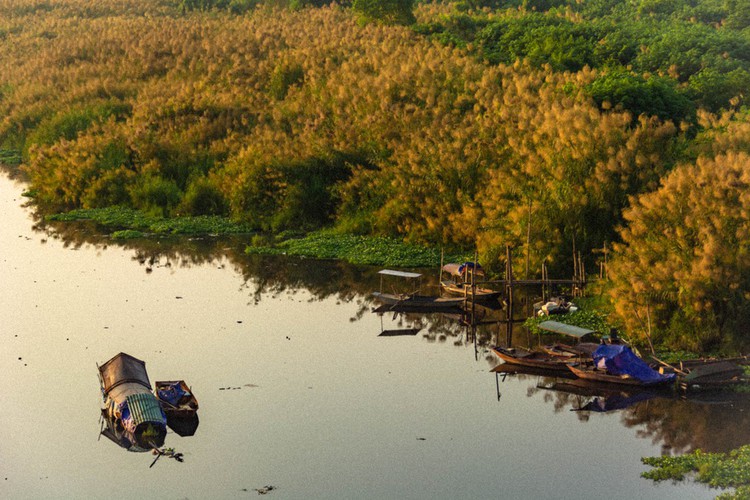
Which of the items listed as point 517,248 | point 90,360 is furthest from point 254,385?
point 517,248

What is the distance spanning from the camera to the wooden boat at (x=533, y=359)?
25312mm

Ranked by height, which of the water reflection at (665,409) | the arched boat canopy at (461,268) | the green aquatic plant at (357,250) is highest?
the arched boat canopy at (461,268)

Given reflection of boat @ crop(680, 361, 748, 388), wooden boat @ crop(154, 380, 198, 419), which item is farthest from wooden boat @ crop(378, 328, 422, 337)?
reflection of boat @ crop(680, 361, 748, 388)

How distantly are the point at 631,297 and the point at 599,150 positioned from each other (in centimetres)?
733

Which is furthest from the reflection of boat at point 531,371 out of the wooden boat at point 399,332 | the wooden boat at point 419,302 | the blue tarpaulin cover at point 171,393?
the blue tarpaulin cover at point 171,393

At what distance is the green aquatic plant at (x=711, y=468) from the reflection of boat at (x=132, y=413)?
9.49 meters

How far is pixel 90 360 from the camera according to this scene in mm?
26047

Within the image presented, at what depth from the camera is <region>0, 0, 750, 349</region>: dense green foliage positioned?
27.2 m

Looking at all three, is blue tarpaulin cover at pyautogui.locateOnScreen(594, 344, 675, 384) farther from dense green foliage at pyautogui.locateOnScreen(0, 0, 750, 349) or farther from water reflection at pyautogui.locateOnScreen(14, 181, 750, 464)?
dense green foliage at pyautogui.locateOnScreen(0, 0, 750, 349)

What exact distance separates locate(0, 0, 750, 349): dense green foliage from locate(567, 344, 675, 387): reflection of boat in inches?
101

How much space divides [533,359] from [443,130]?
16520 millimetres

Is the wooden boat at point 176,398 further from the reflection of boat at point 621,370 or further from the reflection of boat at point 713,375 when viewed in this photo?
the reflection of boat at point 713,375

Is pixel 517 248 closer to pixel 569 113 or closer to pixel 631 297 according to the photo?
pixel 569 113

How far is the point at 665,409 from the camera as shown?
2267cm
